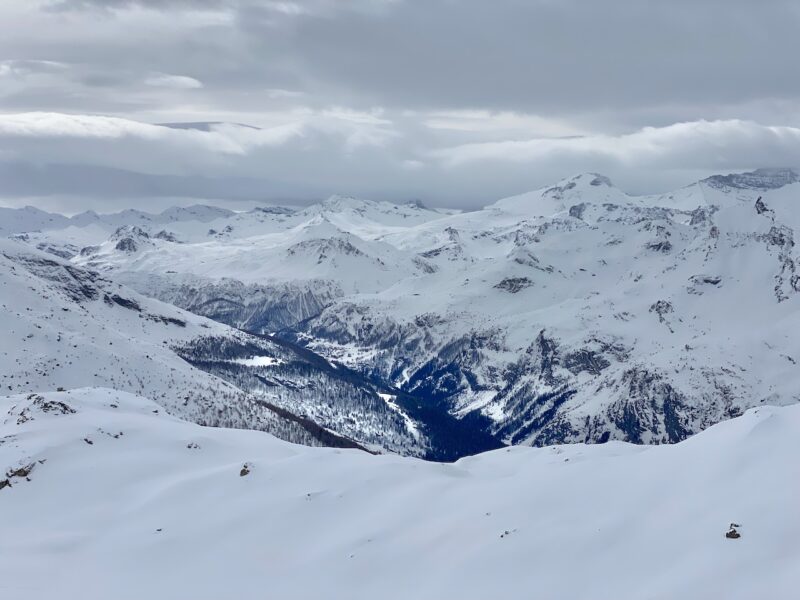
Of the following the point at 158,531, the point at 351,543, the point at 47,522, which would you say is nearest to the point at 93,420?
the point at 47,522

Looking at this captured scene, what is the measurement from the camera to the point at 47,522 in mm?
79188

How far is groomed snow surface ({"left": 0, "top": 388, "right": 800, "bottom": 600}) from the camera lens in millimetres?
59844

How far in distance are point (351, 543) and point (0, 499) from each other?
44114 mm

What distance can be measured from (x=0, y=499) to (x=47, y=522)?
943 cm

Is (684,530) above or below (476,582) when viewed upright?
above

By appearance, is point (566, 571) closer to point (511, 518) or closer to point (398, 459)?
point (511, 518)

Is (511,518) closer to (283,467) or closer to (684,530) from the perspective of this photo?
(684,530)

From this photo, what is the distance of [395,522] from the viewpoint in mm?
75562

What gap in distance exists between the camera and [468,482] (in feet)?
286

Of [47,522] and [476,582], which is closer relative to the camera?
[476,582]

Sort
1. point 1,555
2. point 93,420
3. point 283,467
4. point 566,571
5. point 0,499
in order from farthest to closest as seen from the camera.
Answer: point 93,420, point 283,467, point 0,499, point 1,555, point 566,571

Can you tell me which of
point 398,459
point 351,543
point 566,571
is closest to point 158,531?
point 351,543

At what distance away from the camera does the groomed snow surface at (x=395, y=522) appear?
59844mm

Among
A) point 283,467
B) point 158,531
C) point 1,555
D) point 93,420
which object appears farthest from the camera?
point 93,420
